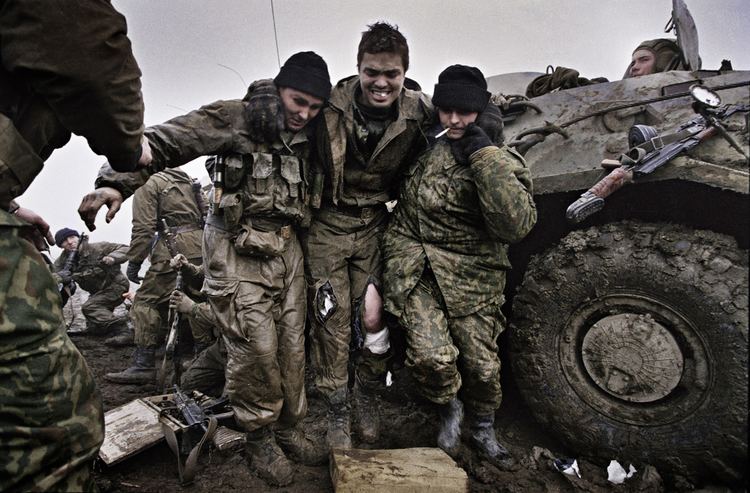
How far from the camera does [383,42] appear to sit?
2881mm

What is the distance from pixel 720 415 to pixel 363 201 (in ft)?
7.54

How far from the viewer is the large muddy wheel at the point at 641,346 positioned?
7.64ft

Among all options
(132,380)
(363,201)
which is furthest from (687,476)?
(132,380)

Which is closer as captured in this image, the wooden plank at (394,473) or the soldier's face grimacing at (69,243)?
the wooden plank at (394,473)

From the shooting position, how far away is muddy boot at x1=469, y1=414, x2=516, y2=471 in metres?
2.80

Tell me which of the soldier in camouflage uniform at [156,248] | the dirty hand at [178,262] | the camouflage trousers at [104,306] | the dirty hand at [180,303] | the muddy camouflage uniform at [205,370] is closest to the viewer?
the muddy camouflage uniform at [205,370]

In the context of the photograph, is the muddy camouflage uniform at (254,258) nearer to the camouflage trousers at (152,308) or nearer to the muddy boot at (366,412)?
the muddy boot at (366,412)

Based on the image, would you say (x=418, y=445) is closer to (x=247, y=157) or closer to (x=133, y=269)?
(x=247, y=157)

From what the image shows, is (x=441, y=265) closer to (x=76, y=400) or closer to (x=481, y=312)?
(x=481, y=312)

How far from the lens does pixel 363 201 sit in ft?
10.4

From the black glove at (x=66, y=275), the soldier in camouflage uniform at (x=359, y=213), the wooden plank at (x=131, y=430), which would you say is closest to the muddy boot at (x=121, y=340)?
the black glove at (x=66, y=275)

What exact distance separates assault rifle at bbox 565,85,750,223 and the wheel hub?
0.66 meters

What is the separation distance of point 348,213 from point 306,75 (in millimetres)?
934

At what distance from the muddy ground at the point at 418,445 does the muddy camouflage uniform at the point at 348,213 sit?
50 centimetres
